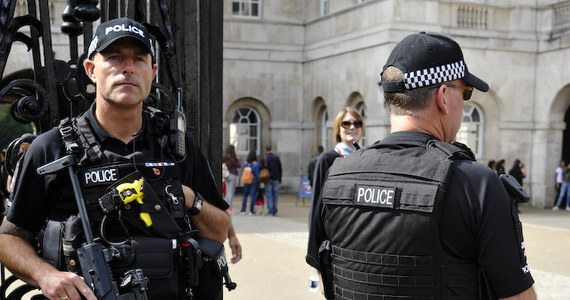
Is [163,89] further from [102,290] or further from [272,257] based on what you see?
[272,257]

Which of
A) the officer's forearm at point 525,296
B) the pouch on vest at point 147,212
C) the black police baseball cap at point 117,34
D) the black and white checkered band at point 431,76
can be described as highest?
the black police baseball cap at point 117,34

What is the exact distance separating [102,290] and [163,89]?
1.16 m

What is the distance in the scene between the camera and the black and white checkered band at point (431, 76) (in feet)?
7.11

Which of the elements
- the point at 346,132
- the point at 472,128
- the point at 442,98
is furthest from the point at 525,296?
the point at 472,128

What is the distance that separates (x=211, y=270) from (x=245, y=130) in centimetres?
1835

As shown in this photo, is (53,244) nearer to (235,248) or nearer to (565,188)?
(235,248)

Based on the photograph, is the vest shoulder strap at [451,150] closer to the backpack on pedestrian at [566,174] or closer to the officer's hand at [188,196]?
the officer's hand at [188,196]

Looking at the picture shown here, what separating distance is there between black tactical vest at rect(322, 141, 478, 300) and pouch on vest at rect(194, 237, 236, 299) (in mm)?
463

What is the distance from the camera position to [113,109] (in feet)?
7.82

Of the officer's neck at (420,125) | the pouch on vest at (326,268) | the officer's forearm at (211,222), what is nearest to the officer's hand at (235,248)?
the officer's forearm at (211,222)

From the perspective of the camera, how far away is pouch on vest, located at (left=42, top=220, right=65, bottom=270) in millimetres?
2164

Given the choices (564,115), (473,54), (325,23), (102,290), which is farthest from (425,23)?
(102,290)

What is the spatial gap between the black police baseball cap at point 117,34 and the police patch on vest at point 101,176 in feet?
1.50

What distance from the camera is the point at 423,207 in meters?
2.03
